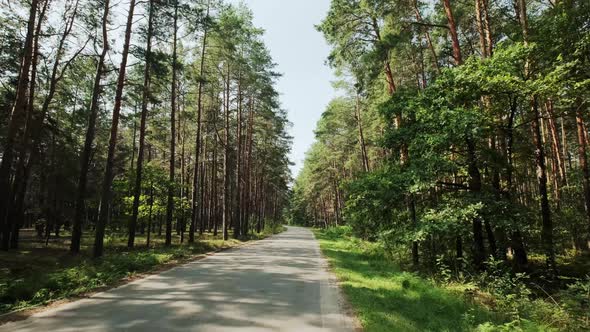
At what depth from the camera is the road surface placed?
5.71 m

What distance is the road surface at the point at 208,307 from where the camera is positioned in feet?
18.7

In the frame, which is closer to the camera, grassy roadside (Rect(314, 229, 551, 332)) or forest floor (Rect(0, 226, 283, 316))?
grassy roadside (Rect(314, 229, 551, 332))

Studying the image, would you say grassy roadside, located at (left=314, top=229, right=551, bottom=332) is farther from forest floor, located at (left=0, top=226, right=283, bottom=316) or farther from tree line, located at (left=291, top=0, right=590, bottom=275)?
forest floor, located at (left=0, top=226, right=283, bottom=316)

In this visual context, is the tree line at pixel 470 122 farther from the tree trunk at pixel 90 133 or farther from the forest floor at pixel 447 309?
the tree trunk at pixel 90 133

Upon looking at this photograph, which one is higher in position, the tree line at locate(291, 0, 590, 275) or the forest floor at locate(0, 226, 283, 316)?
the tree line at locate(291, 0, 590, 275)

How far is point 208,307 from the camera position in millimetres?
6770

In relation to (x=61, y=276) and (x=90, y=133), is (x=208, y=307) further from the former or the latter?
(x=90, y=133)

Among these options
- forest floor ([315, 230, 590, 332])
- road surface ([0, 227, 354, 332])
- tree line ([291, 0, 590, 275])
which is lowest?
forest floor ([315, 230, 590, 332])

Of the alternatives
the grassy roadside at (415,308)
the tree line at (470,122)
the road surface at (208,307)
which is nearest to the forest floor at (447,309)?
the grassy roadside at (415,308)

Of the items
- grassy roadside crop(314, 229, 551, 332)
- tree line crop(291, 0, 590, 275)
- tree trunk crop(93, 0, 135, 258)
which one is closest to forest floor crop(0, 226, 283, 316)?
tree trunk crop(93, 0, 135, 258)

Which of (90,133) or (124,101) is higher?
(124,101)

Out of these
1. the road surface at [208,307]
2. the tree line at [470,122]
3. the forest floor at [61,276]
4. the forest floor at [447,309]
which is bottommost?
the forest floor at [447,309]

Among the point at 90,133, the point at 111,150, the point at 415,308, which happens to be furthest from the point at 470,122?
the point at 90,133

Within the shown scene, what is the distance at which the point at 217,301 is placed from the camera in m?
Result: 7.25
